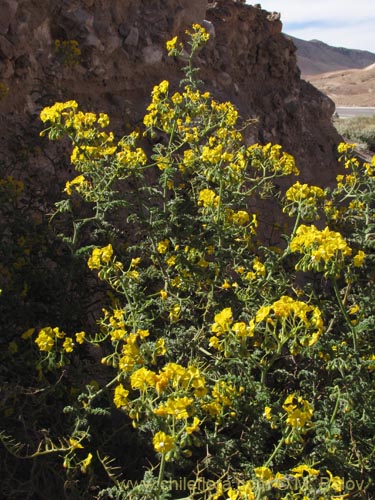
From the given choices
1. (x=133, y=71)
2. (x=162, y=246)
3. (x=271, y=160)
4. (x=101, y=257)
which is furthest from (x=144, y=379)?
(x=133, y=71)

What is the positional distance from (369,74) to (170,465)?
62.0 meters

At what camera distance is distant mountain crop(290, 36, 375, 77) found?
270 feet

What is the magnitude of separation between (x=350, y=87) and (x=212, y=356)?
2136 inches

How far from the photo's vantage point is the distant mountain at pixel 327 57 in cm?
8238

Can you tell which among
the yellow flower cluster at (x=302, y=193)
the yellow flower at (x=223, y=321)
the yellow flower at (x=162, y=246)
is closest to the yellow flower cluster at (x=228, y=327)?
the yellow flower at (x=223, y=321)

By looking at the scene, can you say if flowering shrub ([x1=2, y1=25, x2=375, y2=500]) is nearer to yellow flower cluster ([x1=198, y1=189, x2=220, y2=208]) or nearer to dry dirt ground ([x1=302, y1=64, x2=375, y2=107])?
yellow flower cluster ([x1=198, y1=189, x2=220, y2=208])

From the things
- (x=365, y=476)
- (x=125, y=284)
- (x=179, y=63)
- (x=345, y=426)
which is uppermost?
(x=179, y=63)

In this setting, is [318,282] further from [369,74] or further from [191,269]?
[369,74]

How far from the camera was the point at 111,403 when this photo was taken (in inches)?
120

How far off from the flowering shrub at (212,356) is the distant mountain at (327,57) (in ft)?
253

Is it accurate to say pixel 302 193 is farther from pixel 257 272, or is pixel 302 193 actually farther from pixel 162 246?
pixel 162 246

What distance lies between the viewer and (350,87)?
53.8m

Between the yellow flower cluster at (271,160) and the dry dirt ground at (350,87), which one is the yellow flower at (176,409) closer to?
the yellow flower cluster at (271,160)

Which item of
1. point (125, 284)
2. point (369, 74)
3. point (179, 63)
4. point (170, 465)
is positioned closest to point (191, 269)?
point (125, 284)
